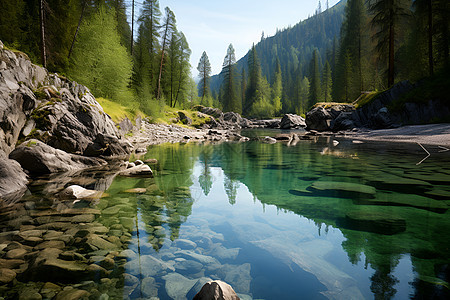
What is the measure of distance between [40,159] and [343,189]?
28.2 ft

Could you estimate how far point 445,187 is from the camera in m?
5.36

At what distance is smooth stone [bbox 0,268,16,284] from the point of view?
84.1 inches

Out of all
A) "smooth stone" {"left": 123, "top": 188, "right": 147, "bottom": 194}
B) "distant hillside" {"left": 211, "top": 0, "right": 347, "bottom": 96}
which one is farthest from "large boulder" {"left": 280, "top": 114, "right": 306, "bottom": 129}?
"distant hillside" {"left": 211, "top": 0, "right": 347, "bottom": 96}

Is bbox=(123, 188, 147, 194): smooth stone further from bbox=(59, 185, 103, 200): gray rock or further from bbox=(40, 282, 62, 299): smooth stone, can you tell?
bbox=(40, 282, 62, 299): smooth stone

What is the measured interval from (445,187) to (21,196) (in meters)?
9.54

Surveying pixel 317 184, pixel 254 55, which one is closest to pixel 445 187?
pixel 317 184

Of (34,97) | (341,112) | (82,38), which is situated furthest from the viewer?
(341,112)

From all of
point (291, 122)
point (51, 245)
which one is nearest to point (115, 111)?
point (51, 245)

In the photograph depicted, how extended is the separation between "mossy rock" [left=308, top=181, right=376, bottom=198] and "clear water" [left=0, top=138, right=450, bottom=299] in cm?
2

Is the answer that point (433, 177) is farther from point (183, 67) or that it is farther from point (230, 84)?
point (230, 84)

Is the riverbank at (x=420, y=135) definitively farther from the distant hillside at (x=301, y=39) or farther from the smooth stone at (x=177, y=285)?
the distant hillside at (x=301, y=39)

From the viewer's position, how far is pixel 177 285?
2.24 m

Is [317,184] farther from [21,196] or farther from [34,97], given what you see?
[34,97]

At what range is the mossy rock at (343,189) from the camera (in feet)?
16.7
